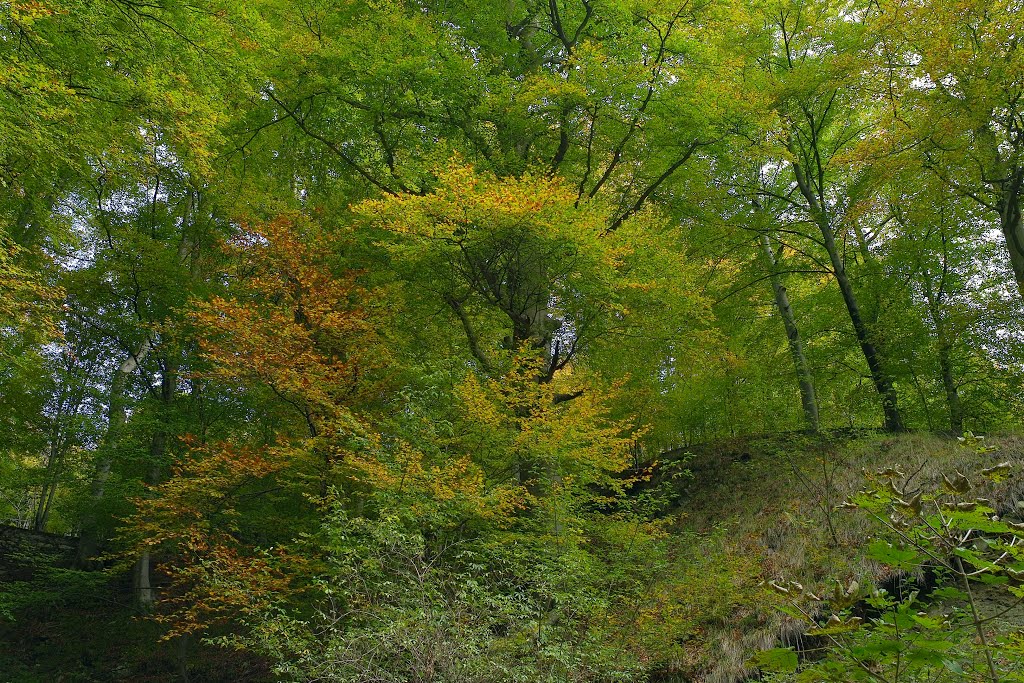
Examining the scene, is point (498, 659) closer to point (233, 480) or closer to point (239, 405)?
point (233, 480)

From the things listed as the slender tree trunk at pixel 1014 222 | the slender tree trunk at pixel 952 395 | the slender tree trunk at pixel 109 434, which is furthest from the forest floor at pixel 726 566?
the slender tree trunk at pixel 1014 222

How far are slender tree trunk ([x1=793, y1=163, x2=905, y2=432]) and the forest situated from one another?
8 cm

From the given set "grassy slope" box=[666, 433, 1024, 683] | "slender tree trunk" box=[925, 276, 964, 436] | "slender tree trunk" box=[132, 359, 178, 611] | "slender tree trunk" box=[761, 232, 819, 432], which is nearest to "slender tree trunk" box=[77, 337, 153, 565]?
"slender tree trunk" box=[132, 359, 178, 611]

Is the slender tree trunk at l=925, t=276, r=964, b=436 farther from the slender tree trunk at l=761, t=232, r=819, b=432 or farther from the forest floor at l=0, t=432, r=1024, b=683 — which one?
the slender tree trunk at l=761, t=232, r=819, b=432

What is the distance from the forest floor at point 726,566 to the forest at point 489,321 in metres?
0.08

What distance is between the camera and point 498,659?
5297 mm

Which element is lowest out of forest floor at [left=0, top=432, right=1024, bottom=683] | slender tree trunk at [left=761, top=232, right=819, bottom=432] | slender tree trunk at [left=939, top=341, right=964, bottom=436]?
forest floor at [left=0, top=432, right=1024, bottom=683]

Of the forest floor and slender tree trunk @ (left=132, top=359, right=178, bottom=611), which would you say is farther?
slender tree trunk @ (left=132, top=359, right=178, bottom=611)

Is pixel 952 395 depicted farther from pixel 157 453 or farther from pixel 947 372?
pixel 157 453

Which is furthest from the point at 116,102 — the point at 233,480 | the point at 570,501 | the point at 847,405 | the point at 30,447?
the point at 847,405

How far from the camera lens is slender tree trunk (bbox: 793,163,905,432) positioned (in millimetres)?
10883

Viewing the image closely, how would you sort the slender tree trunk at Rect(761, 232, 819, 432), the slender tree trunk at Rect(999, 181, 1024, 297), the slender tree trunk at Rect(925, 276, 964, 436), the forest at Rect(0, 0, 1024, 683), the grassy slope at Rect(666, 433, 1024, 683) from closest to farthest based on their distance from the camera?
the forest at Rect(0, 0, 1024, 683), the grassy slope at Rect(666, 433, 1024, 683), the slender tree trunk at Rect(999, 181, 1024, 297), the slender tree trunk at Rect(925, 276, 964, 436), the slender tree trunk at Rect(761, 232, 819, 432)

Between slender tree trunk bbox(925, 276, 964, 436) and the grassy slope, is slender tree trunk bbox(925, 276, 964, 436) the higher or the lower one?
the higher one

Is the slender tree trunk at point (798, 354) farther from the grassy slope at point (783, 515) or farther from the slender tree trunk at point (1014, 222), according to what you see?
the slender tree trunk at point (1014, 222)
